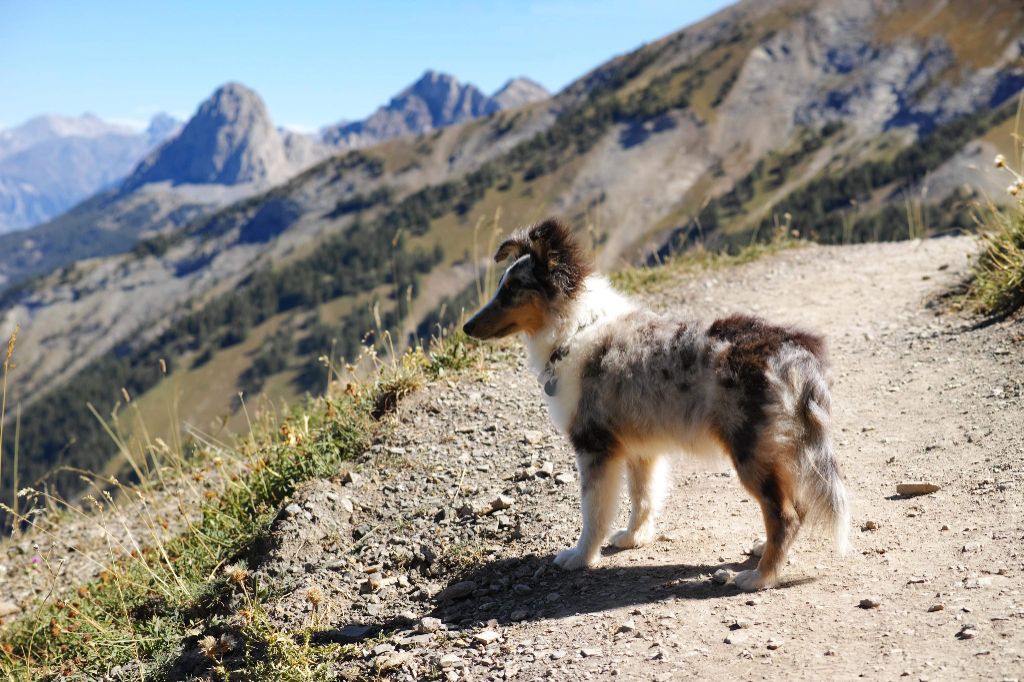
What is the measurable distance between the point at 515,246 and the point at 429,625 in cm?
318

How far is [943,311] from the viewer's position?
11273 millimetres

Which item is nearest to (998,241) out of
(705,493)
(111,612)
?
(705,493)

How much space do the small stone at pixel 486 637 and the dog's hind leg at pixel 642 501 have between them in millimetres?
1624

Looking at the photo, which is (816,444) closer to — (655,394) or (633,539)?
(655,394)

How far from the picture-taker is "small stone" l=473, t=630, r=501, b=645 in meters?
5.47

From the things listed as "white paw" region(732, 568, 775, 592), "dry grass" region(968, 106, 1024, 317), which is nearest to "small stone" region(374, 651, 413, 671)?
"white paw" region(732, 568, 775, 592)

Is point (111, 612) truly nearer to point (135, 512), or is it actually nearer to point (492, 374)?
point (135, 512)

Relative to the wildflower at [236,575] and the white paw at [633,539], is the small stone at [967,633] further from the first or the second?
the wildflower at [236,575]

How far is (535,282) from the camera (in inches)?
257

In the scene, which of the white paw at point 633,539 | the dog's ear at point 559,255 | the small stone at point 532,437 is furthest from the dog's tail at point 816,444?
the small stone at point 532,437

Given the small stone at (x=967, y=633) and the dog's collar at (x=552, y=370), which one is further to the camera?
the dog's collar at (x=552, y=370)

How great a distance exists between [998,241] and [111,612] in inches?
482

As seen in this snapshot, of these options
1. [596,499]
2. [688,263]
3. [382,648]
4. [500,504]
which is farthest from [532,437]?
[688,263]

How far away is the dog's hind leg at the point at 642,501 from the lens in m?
6.66
